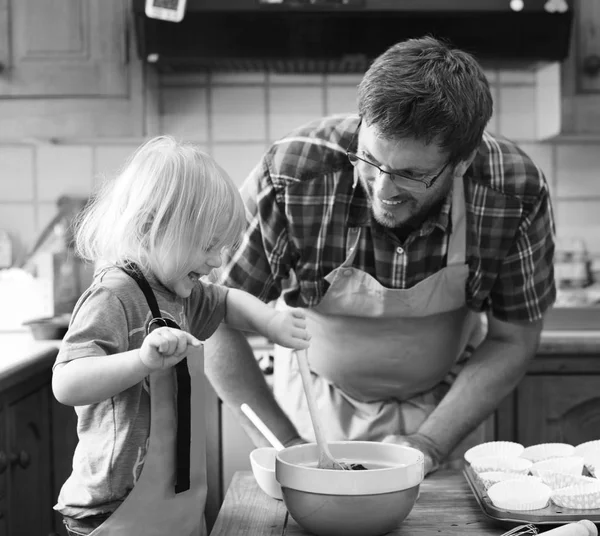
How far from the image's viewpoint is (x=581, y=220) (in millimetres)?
2629

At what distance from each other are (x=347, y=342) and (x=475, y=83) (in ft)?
1.78

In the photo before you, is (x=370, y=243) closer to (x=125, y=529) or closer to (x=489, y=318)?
(x=489, y=318)

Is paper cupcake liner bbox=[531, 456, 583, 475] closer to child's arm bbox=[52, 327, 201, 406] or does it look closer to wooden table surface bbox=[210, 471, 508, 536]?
wooden table surface bbox=[210, 471, 508, 536]

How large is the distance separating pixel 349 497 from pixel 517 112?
6.42 feet

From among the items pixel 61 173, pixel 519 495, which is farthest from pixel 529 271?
pixel 61 173

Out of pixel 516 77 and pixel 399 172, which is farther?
pixel 516 77

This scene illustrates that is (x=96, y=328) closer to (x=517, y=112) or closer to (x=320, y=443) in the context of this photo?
(x=320, y=443)

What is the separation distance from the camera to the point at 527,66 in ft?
7.96

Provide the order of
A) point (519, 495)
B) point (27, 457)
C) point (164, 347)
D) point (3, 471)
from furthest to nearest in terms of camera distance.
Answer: point (27, 457) < point (3, 471) < point (519, 495) < point (164, 347)

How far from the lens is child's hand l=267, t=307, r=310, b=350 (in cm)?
105

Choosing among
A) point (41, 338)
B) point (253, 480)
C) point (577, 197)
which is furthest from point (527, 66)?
point (253, 480)

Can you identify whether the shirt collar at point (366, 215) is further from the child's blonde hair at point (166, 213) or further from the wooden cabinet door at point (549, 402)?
the wooden cabinet door at point (549, 402)

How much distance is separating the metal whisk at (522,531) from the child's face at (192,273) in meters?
0.46

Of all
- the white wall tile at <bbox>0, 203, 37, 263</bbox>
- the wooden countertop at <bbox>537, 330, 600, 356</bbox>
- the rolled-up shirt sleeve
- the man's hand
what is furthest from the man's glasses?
the white wall tile at <bbox>0, 203, 37, 263</bbox>
